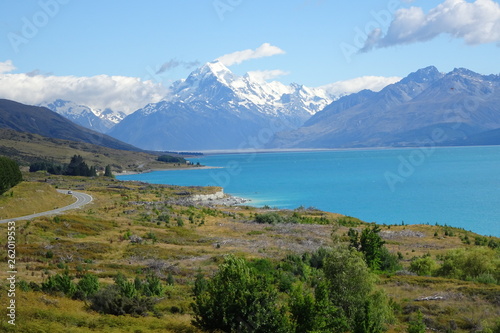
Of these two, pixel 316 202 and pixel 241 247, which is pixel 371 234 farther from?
pixel 316 202

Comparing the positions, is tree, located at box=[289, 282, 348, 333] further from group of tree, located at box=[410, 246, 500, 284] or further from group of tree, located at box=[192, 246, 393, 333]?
group of tree, located at box=[410, 246, 500, 284]

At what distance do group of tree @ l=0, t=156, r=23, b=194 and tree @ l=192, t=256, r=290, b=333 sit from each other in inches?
2052

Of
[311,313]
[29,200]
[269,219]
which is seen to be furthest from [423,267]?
[29,200]

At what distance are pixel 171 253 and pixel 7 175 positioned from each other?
33222 mm

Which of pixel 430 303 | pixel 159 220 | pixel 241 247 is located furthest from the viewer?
pixel 159 220

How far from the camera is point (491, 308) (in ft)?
94.6

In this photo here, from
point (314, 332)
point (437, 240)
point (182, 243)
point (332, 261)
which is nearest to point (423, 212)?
point (437, 240)

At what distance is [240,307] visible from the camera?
781 inches

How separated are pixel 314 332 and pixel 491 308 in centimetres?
1549

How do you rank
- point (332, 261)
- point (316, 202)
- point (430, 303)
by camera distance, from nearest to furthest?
point (332, 261), point (430, 303), point (316, 202)

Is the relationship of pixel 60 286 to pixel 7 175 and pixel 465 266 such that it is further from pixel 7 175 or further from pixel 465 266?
pixel 7 175

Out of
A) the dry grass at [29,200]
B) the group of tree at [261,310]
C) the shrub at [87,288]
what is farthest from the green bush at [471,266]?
the dry grass at [29,200]

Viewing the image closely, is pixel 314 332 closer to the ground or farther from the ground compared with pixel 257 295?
closer to the ground

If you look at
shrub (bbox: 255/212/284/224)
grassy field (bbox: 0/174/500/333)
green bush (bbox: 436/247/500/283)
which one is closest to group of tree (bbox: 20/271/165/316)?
grassy field (bbox: 0/174/500/333)
